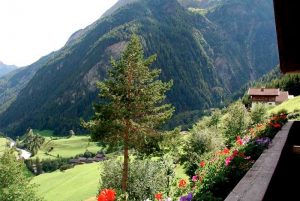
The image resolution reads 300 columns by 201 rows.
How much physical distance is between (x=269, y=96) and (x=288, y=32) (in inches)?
5000

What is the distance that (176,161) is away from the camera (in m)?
54.7

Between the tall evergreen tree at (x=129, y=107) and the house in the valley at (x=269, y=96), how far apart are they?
89.4 m

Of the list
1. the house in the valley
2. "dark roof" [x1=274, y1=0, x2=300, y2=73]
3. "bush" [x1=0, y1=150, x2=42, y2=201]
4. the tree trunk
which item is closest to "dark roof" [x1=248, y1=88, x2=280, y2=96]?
the house in the valley

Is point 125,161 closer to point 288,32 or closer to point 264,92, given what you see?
point 288,32

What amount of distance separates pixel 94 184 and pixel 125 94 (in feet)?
165

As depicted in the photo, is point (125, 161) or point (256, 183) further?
point (125, 161)

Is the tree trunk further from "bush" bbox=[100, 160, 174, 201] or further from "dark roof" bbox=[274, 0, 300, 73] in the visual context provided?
"dark roof" bbox=[274, 0, 300, 73]

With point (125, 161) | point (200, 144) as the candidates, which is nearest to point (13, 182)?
point (125, 161)

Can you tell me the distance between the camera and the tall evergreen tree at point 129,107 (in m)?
36.0

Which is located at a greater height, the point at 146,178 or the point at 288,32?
the point at 288,32

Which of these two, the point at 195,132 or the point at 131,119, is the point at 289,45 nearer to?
the point at 131,119

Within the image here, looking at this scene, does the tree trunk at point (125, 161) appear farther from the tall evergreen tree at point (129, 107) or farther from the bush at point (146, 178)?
the bush at point (146, 178)

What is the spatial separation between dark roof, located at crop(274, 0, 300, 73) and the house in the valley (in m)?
119

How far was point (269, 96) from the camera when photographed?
126188 mm
